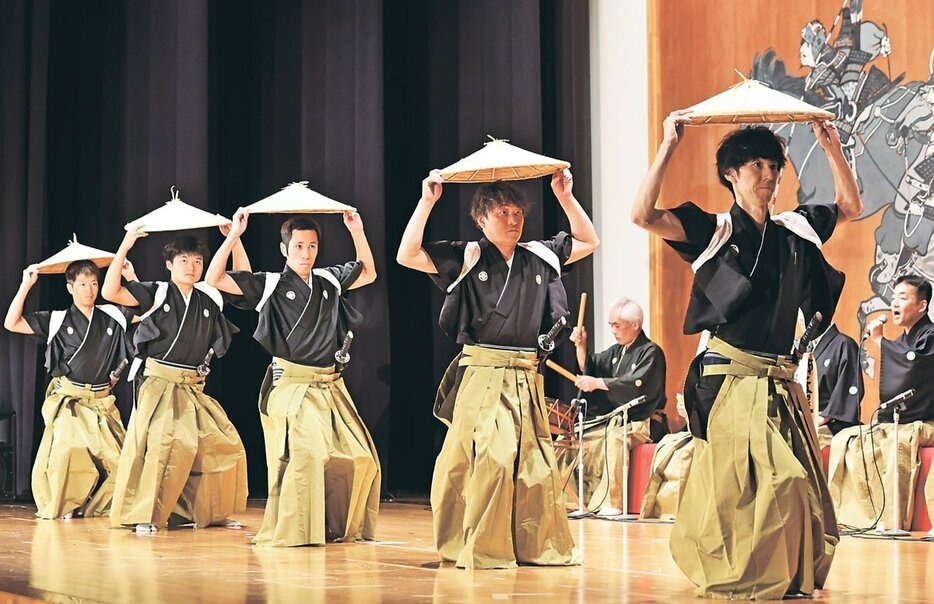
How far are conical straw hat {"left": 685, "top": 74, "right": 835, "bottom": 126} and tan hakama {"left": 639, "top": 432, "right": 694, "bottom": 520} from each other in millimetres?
3098

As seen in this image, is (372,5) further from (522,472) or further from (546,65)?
(522,472)

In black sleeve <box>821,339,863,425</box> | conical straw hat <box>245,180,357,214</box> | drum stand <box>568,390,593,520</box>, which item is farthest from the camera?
drum stand <box>568,390,593,520</box>

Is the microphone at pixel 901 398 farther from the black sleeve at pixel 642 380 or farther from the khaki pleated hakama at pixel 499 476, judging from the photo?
the khaki pleated hakama at pixel 499 476

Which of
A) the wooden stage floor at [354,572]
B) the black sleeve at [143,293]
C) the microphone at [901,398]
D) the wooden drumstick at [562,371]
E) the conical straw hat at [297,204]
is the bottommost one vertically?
the wooden stage floor at [354,572]

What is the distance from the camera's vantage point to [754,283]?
3.67m

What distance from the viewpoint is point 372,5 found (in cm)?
834

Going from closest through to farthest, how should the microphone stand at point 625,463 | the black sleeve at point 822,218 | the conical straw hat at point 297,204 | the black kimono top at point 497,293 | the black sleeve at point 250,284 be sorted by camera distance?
the black sleeve at point 822,218, the black kimono top at point 497,293, the conical straw hat at point 297,204, the black sleeve at point 250,284, the microphone stand at point 625,463

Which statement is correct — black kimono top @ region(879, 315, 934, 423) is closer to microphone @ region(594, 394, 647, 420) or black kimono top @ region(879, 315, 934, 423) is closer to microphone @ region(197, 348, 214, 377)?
microphone @ region(594, 394, 647, 420)

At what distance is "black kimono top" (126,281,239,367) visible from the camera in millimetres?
6297

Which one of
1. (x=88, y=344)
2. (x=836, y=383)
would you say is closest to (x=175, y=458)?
(x=88, y=344)

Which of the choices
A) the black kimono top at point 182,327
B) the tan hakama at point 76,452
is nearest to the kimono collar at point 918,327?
the black kimono top at point 182,327

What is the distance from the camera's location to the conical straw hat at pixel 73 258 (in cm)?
714

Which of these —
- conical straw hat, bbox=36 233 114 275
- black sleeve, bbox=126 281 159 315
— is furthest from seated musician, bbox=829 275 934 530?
conical straw hat, bbox=36 233 114 275

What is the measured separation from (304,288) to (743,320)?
238cm
